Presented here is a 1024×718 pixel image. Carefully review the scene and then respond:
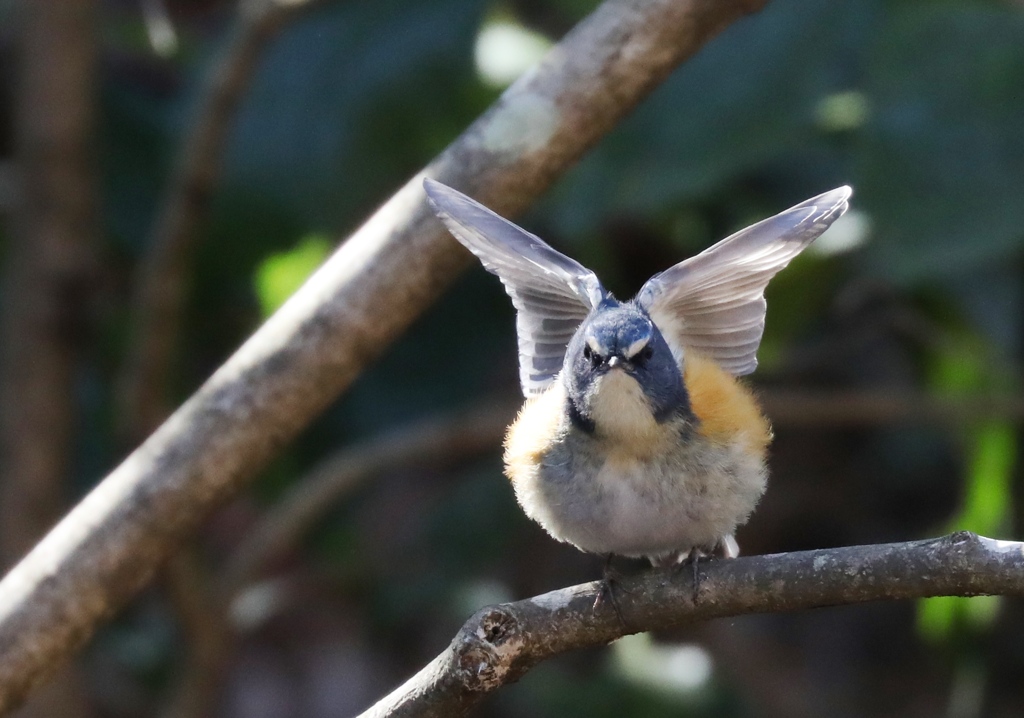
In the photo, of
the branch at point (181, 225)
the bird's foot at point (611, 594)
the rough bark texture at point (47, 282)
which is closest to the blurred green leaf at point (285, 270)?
the branch at point (181, 225)

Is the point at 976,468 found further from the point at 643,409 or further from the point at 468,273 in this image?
the point at 643,409

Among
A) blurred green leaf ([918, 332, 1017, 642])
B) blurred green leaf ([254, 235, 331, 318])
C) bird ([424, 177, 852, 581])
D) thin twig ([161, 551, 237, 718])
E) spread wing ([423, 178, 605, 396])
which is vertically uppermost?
blurred green leaf ([254, 235, 331, 318])

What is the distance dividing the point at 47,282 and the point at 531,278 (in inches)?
73.4

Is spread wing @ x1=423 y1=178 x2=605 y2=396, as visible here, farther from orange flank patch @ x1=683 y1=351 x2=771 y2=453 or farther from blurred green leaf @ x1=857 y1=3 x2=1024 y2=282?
blurred green leaf @ x1=857 y1=3 x2=1024 y2=282

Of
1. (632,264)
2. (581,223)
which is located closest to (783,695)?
(632,264)

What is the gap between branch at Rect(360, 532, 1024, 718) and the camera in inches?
65.0

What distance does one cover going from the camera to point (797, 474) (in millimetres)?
5191

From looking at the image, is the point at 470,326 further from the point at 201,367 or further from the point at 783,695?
the point at 783,695

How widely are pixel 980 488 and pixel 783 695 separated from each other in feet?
4.26

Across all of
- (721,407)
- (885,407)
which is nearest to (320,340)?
(721,407)

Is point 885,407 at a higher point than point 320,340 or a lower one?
lower

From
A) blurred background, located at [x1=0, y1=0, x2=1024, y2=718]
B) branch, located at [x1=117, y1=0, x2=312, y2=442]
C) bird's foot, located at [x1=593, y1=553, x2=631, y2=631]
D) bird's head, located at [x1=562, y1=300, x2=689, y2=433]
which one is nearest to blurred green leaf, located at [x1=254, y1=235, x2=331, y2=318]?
blurred background, located at [x1=0, y1=0, x2=1024, y2=718]

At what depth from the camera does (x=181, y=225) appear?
10.9ft

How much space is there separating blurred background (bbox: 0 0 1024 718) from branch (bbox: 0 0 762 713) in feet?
2.86
